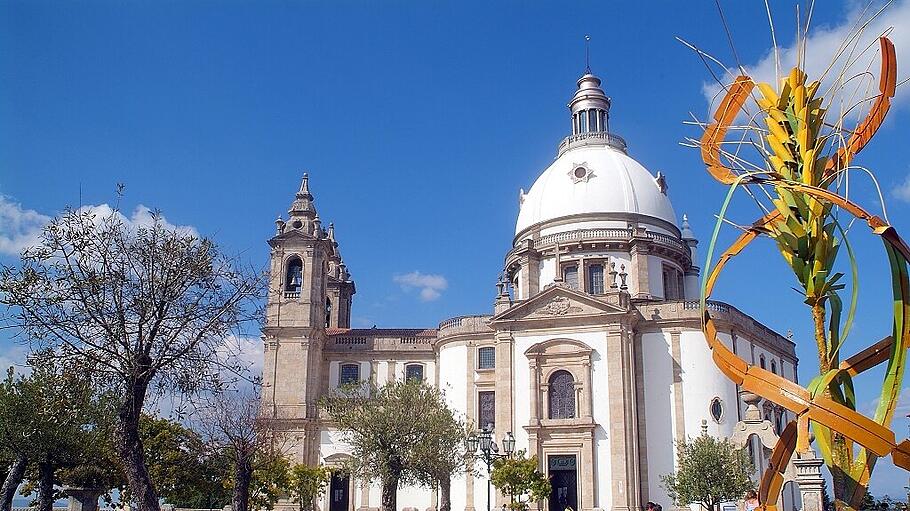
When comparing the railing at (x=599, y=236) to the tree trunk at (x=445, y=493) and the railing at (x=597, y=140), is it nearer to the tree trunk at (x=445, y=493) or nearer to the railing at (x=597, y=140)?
the railing at (x=597, y=140)

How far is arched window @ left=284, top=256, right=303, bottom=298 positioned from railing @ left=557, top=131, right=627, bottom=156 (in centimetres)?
2013

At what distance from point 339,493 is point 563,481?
1401 cm

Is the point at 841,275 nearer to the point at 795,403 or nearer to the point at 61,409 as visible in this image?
the point at 795,403

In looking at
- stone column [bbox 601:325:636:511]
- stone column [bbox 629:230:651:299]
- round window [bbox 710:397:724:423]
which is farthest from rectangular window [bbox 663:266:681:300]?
round window [bbox 710:397:724:423]

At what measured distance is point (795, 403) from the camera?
14.0m

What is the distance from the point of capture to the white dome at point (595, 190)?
5466 centimetres

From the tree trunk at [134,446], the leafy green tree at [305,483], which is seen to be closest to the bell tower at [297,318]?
the leafy green tree at [305,483]

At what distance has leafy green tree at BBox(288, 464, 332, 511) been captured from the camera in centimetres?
4534

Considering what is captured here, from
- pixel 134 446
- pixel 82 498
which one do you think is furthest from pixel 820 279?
pixel 82 498

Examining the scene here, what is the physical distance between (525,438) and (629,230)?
14.5 meters

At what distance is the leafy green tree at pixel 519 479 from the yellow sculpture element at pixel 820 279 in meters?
24.8

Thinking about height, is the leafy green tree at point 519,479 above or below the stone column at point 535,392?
below

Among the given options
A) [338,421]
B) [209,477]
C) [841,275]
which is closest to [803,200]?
[841,275]

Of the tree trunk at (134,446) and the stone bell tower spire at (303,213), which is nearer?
the tree trunk at (134,446)
